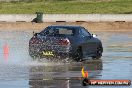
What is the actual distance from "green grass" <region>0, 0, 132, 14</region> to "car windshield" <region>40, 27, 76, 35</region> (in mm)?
50252

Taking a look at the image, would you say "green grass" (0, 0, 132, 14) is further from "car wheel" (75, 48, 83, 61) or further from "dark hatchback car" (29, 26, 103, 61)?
"car wheel" (75, 48, 83, 61)

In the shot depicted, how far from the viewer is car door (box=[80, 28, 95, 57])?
1049 inches

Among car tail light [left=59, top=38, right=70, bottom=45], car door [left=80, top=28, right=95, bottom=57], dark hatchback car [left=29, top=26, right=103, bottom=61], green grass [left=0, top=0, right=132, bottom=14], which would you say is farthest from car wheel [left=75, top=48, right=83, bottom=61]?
green grass [left=0, top=0, right=132, bottom=14]

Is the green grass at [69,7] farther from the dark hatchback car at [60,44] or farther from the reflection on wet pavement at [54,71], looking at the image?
A: the dark hatchback car at [60,44]

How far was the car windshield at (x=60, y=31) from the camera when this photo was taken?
2642 cm

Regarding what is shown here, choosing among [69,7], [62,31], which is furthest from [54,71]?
[69,7]

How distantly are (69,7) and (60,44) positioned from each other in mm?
58230

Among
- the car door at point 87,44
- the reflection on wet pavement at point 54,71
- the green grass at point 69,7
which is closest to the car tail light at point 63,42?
the reflection on wet pavement at point 54,71

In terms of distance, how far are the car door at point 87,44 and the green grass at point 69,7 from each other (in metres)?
49.5

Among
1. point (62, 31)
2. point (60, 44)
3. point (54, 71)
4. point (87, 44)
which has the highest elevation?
point (62, 31)

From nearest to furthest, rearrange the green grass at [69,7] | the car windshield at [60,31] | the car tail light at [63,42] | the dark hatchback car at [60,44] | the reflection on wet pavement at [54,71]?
the reflection on wet pavement at [54,71], the car tail light at [63,42], the dark hatchback car at [60,44], the car windshield at [60,31], the green grass at [69,7]

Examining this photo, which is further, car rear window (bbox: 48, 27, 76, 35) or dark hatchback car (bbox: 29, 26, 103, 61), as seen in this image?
car rear window (bbox: 48, 27, 76, 35)

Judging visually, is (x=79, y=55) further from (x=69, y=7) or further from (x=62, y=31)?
(x=69, y=7)

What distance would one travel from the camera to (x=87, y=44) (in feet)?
88.5
